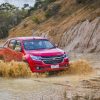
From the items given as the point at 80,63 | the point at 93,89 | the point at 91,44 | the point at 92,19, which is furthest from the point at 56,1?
the point at 93,89

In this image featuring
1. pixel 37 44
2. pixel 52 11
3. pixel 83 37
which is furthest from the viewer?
pixel 52 11

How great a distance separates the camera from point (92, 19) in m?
44.2

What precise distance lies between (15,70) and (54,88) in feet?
13.5

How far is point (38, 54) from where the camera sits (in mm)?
19641

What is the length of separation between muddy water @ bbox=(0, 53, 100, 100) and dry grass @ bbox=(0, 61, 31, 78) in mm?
715

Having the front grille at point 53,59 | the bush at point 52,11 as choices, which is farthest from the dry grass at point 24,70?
the bush at point 52,11

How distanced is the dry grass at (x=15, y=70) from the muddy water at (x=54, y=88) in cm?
72

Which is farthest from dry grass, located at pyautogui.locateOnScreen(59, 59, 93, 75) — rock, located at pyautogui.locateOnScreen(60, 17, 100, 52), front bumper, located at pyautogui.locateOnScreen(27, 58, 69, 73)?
rock, located at pyautogui.locateOnScreen(60, 17, 100, 52)

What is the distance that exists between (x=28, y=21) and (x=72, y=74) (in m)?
49.6

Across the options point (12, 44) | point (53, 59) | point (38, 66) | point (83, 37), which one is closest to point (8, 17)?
point (83, 37)

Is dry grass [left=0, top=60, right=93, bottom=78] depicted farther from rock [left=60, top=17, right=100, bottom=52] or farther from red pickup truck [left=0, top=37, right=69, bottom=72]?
rock [left=60, top=17, right=100, bottom=52]

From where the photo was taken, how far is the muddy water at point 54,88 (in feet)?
45.4

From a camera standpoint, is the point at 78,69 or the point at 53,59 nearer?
the point at 53,59

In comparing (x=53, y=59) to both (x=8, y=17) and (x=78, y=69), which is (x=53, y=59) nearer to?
(x=78, y=69)
